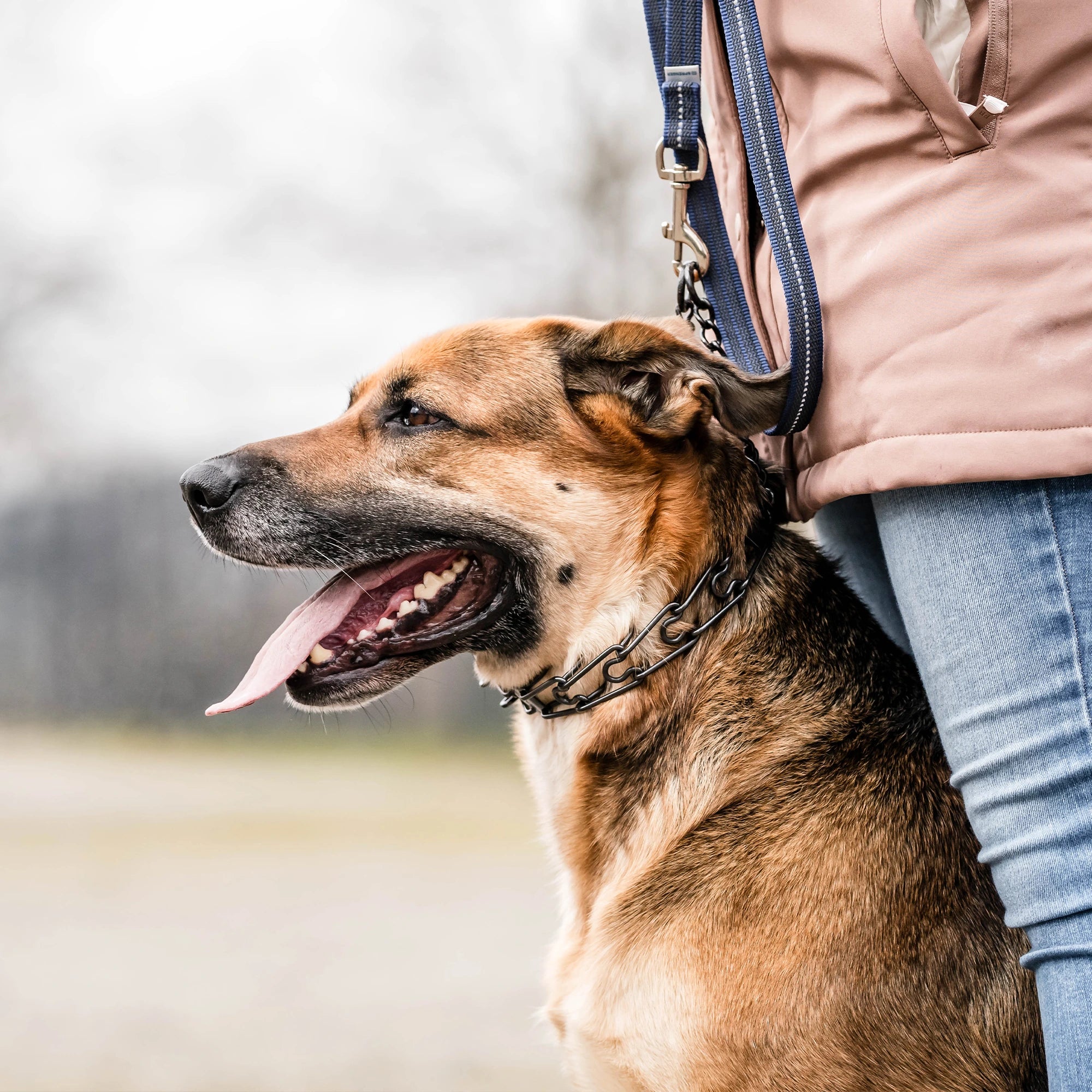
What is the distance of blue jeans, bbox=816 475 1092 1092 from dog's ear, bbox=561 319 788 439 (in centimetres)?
32

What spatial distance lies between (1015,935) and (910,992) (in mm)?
172

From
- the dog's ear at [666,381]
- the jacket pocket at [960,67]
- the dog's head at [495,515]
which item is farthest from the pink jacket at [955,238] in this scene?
the dog's head at [495,515]

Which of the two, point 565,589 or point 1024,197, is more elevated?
point 1024,197

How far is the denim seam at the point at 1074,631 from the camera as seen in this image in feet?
3.63

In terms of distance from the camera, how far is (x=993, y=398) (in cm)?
115

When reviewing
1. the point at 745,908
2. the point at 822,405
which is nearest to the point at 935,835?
the point at 745,908

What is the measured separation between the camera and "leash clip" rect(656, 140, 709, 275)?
1.61 meters

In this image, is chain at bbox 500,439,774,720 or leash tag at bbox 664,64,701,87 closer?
leash tag at bbox 664,64,701,87

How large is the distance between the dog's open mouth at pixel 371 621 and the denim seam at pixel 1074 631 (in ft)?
3.06

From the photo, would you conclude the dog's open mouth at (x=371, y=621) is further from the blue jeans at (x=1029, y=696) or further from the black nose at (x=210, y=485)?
the blue jeans at (x=1029, y=696)

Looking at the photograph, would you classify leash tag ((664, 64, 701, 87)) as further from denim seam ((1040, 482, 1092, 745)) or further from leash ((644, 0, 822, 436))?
denim seam ((1040, 482, 1092, 745))

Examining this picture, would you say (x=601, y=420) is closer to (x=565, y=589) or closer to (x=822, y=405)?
(x=565, y=589)

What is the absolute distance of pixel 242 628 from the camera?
209 inches

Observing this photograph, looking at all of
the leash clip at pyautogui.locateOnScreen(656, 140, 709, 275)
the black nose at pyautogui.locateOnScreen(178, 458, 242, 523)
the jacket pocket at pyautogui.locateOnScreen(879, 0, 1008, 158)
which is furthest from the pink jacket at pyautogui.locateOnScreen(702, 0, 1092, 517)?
the black nose at pyautogui.locateOnScreen(178, 458, 242, 523)
